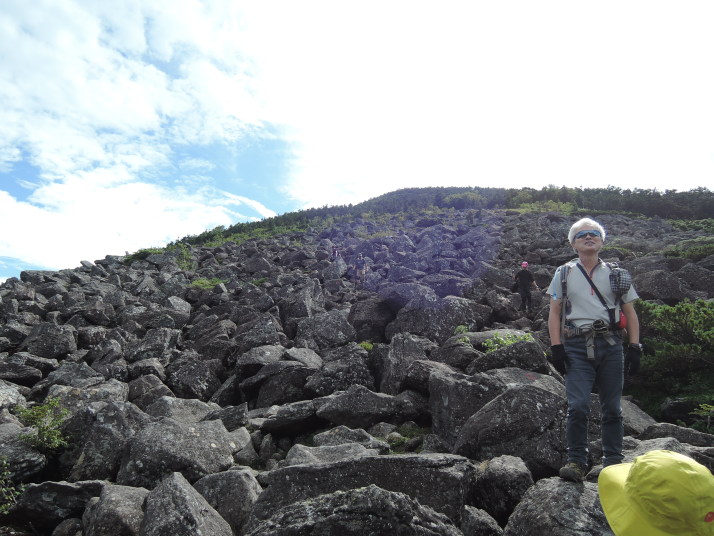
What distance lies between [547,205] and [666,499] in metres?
58.2

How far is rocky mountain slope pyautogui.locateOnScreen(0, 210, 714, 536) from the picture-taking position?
5035 mm

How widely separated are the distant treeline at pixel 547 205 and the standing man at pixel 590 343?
4370cm

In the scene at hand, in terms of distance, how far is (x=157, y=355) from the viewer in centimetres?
1391

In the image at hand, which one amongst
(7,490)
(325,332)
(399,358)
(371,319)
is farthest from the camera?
(371,319)

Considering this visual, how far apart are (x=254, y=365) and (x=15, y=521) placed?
6124mm

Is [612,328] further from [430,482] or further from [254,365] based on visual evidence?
[254,365]

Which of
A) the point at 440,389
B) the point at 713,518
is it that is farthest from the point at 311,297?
the point at 713,518

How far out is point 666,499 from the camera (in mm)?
2752

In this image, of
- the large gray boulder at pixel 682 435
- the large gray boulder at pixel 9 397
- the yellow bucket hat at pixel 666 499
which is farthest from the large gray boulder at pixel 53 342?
the yellow bucket hat at pixel 666 499

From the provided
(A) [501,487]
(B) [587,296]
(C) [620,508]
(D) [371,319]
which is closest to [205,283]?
(D) [371,319]

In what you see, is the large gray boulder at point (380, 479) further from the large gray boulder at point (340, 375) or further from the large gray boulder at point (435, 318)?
the large gray boulder at point (435, 318)

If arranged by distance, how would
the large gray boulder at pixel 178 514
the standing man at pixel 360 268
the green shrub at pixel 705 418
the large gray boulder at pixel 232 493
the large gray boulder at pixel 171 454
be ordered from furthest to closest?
the standing man at pixel 360 268, the green shrub at pixel 705 418, the large gray boulder at pixel 171 454, the large gray boulder at pixel 232 493, the large gray boulder at pixel 178 514

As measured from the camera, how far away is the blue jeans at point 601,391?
16.1 feet

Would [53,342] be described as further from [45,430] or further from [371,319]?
[371,319]
